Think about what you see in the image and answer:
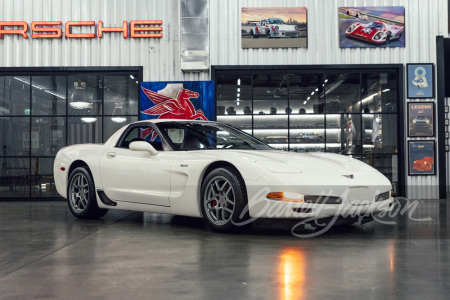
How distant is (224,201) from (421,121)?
8461mm

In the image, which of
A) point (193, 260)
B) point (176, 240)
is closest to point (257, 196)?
point (176, 240)

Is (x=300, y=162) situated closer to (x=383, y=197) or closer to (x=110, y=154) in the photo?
(x=383, y=197)

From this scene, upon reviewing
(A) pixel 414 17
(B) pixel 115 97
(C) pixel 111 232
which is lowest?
(C) pixel 111 232

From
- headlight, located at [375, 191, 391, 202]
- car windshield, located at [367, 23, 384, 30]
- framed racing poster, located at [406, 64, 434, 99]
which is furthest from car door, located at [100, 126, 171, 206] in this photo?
framed racing poster, located at [406, 64, 434, 99]

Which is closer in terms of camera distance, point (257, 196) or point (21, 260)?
point (21, 260)

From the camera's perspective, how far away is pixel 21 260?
4.85 m

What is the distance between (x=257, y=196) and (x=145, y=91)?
26.5 feet

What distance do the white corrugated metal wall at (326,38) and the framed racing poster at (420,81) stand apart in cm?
17

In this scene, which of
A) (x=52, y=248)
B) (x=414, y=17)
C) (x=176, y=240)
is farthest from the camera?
(x=414, y=17)

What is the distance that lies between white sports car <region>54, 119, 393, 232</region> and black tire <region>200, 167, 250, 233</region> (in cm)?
1

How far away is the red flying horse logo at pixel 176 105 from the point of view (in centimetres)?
1359

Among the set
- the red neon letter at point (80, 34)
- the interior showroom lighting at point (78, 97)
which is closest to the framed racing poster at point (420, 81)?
the red neon letter at point (80, 34)

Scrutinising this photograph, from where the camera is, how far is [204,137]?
7.41 m

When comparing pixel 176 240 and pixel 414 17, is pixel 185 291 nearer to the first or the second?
pixel 176 240
